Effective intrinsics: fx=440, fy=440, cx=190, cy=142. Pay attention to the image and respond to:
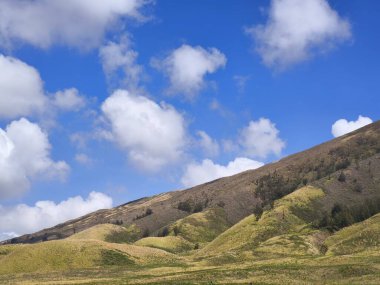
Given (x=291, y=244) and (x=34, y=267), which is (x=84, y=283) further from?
(x=291, y=244)

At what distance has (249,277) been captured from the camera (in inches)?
2223

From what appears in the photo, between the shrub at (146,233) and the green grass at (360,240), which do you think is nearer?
the green grass at (360,240)

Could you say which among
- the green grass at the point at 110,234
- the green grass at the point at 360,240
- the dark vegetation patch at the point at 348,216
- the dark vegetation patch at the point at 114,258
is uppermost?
the green grass at the point at 110,234

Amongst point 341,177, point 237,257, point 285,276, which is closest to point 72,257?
point 237,257

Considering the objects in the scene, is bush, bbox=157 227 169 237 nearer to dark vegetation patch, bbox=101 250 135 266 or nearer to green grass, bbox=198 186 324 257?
green grass, bbox=198 186 324 257

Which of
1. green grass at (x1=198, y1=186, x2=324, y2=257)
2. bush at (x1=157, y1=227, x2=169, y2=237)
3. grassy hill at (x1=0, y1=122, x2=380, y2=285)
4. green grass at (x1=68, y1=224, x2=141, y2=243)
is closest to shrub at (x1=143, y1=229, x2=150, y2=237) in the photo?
green grass at (x1=68, y1=224, x2=141, y2=243)

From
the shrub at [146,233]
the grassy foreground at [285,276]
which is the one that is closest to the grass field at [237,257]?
the grassy foreground at [285,276]

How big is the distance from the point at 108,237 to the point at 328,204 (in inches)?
3389

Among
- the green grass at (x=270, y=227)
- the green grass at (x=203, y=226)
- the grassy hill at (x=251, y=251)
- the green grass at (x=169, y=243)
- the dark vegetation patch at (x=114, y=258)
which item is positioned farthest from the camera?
the green grass at (x=203, y=226)

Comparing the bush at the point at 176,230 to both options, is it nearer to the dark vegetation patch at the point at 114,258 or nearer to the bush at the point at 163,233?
the bush at the point at 163,233

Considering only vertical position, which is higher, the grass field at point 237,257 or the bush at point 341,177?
the bush at point 341,177

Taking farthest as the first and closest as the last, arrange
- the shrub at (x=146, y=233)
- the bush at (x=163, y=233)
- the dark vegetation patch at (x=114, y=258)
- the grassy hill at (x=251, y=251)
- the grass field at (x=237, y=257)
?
the shrub at (x=146, y=233) < the bush at (x=163, y=233) < the dark vegetation patch at (x=114, y=258) < the grassy hill at (x=251, y=251) < the grass field at (x=237, y=257)

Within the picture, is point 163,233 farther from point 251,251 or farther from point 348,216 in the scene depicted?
point 251,251

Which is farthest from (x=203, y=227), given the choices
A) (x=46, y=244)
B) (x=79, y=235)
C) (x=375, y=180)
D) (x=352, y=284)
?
(x=352, y=284)
